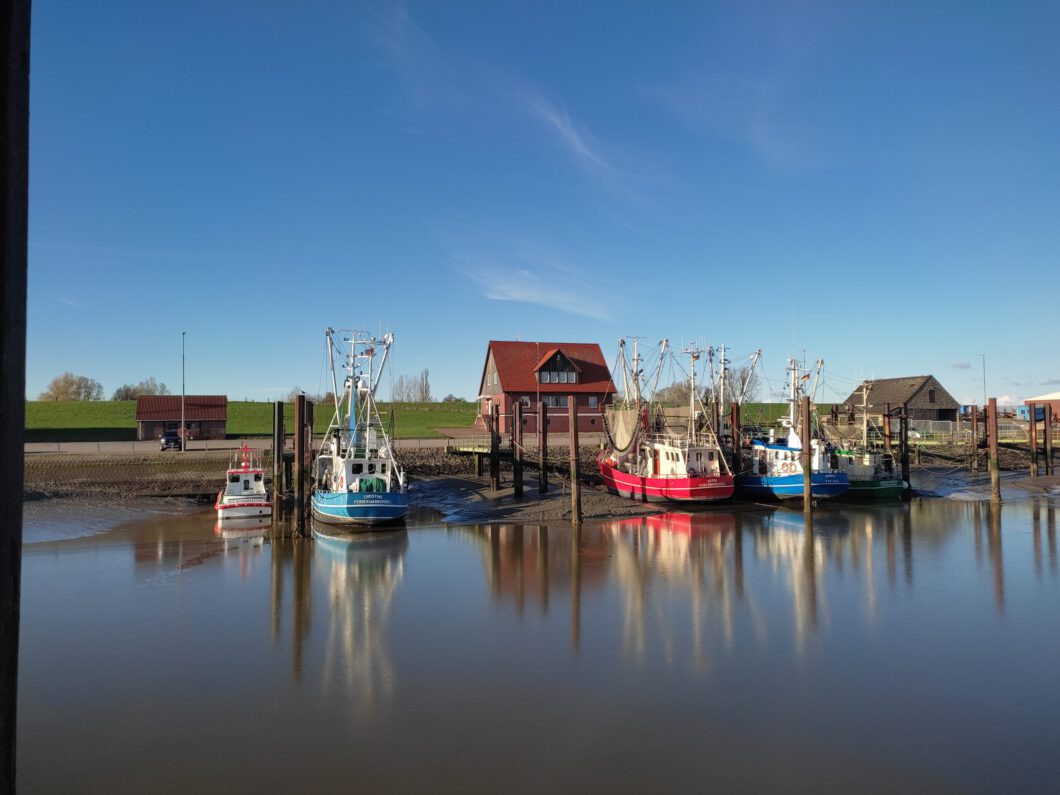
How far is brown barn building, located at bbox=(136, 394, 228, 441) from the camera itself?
188 feet

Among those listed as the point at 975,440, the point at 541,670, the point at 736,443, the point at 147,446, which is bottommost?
the point at 541,670

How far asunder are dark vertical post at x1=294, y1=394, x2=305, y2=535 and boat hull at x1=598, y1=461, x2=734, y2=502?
16.4 meters

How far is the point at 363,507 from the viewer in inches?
1043

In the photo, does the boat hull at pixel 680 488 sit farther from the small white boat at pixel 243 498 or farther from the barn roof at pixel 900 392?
the barn roof at pixel 900 392

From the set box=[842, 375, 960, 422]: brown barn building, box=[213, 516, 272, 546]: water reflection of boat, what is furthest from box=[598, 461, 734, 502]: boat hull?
box=[842, 375, 960, 422]: brown barn building

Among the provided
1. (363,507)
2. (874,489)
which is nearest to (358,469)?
(363,507)

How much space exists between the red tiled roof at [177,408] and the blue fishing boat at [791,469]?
42999 mm

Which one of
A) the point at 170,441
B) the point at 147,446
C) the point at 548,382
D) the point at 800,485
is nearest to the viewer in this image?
the point at 800,485

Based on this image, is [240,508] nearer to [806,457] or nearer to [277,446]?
[277,446]

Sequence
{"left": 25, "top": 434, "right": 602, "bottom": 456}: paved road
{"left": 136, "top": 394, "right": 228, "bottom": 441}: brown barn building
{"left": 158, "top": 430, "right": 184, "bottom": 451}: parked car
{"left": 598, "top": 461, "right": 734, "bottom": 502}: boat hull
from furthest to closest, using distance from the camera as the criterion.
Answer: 1. {"left": 136, "top": 394, "right": 228, "bottom": 441}: brown barn building
2. {"left": 158, "top": 430, "right": 184, "bottom": 451}: parked car
3. {"left": 25, "top": 434, "right": 602, "bottom": 456}: paved road
4. {"left": 598, "top": 461, "right": 734, "bottom": 502}: boat hull

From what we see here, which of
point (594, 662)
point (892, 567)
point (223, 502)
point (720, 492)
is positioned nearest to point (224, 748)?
point (594, 662)

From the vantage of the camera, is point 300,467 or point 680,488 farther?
point 680,488

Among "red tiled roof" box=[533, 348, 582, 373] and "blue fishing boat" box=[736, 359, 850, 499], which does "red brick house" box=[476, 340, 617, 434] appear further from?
"blue fishing boat" box=[736, 359, 850, 499]

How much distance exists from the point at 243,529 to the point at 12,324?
2792 cm
